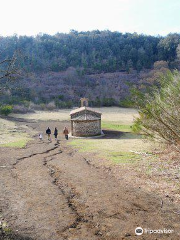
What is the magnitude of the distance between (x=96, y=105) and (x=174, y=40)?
5817 cm

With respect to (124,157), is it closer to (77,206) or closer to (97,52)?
(77,206)

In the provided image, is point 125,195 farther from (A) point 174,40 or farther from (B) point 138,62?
(A) point 174,40

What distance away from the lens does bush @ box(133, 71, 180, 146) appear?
1222 cm

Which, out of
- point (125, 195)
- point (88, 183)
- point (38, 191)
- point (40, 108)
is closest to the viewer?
point (125, 195)

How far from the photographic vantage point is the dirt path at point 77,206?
6.53 meters

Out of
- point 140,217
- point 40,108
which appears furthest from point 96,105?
point 140,217

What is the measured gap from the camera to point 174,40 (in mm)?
100375

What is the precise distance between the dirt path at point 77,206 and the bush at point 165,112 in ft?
13.3

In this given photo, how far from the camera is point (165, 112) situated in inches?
489

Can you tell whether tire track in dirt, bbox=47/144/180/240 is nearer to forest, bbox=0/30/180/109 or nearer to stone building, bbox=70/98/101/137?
stone building, bbox=70/98/101/137

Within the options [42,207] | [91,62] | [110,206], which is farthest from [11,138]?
[91,62]

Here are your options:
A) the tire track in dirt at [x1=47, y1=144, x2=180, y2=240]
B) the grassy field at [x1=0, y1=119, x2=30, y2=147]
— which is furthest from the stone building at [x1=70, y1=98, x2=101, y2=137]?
the tire track in dirt at [x1=47, y1=144, x2=180, y2=240]

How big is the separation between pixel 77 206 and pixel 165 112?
6831 millimetres

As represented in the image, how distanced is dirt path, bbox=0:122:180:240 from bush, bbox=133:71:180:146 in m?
4.05
